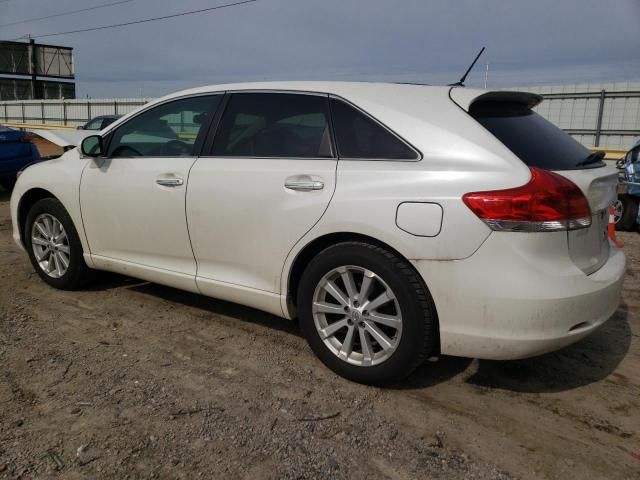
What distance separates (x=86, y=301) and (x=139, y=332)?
0.86 meters

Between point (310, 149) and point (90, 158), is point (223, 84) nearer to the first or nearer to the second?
point (310, 149)

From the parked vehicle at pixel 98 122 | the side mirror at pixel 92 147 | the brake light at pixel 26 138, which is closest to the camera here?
the side mirror at pixel 92 147

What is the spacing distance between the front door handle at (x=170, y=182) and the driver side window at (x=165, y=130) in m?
0.20

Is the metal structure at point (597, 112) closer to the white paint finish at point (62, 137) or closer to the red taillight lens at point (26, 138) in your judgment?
the white paint finish at point (62, 137)

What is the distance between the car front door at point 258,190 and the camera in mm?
3166


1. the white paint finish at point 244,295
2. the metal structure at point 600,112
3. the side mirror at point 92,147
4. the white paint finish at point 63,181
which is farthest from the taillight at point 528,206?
the metal structure at point 600,112

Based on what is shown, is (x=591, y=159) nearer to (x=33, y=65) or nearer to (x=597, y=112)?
(x=597, y=112)

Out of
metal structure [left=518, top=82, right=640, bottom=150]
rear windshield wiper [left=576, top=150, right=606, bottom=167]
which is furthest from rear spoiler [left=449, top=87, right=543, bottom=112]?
metal structure [left=518, top=82, right=640, bottom=150]

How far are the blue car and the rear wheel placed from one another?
978 cm

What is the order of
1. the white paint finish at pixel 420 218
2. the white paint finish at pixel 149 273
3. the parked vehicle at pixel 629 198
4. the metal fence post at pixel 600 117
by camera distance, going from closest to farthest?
1. the white paint finish at pixel 420 218
2. the white paint finish at pixel 149 273
3. the parked vehicle at pixel 629 198
4. the metal fence post at pixel 600 117

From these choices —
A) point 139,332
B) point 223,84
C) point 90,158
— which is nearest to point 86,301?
point 139,332

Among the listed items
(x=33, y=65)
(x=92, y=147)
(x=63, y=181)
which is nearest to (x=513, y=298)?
(x=92, y=147)

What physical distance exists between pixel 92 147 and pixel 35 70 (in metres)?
47.3

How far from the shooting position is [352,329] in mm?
3082
